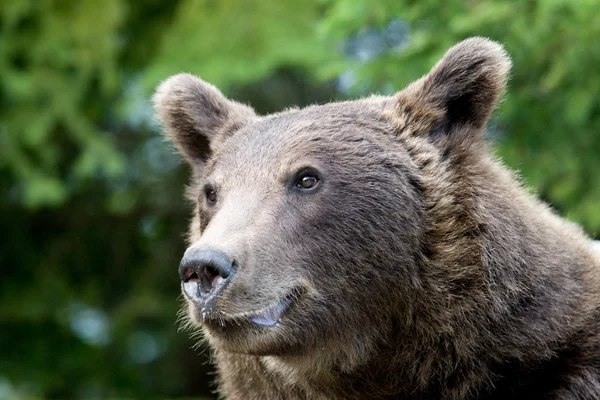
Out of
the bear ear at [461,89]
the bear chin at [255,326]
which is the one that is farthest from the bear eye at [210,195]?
the bear ear at [461,89]

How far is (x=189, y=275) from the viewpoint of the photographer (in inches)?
157

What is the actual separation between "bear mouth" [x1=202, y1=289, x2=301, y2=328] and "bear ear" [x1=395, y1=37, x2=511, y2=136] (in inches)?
47.0

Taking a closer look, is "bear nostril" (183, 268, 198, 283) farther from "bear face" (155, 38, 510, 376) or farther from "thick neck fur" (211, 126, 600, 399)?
"thick neck fur" (211, 126, 600, 399)

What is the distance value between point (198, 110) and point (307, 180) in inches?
48.0

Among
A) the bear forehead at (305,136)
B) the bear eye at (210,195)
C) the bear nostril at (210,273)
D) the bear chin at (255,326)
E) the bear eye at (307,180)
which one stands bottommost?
the bear chin at (255,326)

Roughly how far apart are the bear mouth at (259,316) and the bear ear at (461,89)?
1195 mm

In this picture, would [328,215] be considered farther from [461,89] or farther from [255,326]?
[461,89]

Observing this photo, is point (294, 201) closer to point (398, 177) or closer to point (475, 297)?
point (398, 177)

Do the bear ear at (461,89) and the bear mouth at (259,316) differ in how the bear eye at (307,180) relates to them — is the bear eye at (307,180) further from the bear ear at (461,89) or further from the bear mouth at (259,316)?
the bear ear at (461,89)

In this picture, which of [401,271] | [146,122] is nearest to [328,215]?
[401,271]

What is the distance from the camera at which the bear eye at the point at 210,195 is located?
185 inches

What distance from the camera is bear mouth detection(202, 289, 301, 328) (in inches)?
158

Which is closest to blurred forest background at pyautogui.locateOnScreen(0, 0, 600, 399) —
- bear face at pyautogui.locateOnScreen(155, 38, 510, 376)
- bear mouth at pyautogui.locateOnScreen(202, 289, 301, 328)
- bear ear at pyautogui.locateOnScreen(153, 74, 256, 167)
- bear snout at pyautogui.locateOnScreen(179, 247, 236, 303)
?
bear ear at pyautogui.locateOnScreen(153, 74, 256, 167)

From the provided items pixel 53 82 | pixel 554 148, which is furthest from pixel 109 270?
pixel 554 148
